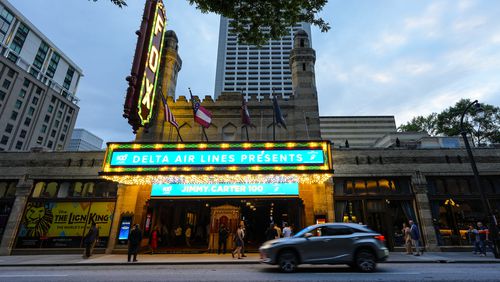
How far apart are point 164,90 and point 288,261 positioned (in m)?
16.9

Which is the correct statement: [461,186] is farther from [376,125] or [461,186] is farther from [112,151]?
[376,125]

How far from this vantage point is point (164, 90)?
69.1 ft

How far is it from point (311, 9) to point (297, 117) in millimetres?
11172

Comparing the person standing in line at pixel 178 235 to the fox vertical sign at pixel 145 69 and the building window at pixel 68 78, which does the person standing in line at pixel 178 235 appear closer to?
the fox vertical sign at pixel 145 69

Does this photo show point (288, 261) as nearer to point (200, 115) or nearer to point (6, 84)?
point (200, 115)

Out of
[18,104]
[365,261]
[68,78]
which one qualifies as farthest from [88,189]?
[68,78]

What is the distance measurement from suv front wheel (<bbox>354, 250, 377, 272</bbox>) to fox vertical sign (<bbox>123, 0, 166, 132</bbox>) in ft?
38.7

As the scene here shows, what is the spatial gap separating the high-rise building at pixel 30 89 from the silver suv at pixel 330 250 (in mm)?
68927

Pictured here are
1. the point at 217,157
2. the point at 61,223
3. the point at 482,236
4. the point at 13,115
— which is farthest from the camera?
the point at 13,115

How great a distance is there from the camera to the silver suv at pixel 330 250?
358 inches

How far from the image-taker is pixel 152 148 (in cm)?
1480

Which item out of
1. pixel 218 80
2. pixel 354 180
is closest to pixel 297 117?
pixel 354 180

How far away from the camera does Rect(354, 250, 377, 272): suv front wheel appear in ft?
29.2

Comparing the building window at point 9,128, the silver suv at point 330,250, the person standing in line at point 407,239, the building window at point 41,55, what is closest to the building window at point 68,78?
the building window at point 41,55
